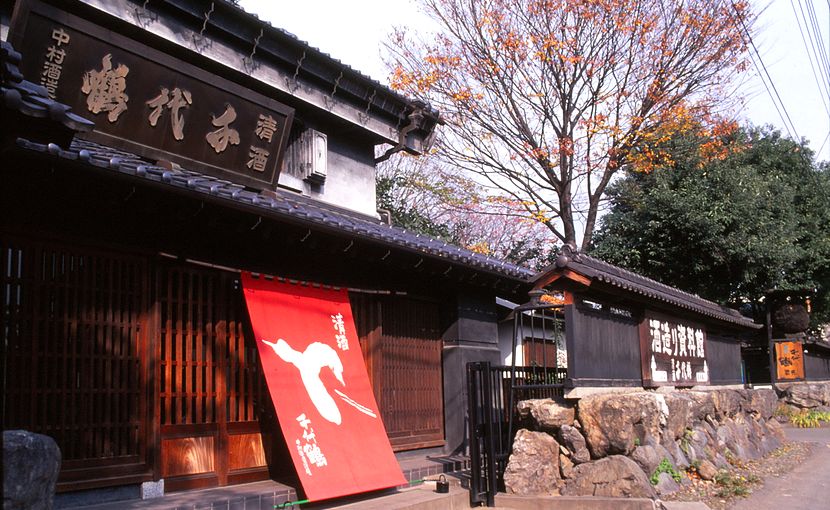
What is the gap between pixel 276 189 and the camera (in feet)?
42.0

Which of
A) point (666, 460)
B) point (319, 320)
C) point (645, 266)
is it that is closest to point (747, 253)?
point (645, 266)

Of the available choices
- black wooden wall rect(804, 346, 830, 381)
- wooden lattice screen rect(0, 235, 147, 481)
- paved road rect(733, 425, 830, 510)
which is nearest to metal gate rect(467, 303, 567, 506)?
paved road rect(733, 425, 830, 510)

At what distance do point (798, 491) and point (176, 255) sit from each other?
11717 mm

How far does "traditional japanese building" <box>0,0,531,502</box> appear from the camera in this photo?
24.7ft

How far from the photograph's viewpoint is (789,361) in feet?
101

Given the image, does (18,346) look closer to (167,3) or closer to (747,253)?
(167,3)

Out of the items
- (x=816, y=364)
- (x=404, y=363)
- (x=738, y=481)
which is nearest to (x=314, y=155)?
(x=404, y=363)

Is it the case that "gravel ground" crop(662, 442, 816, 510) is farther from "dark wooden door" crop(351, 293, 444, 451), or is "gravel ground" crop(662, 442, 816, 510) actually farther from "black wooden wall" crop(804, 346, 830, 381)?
"black wooden wall" crop(804, 346, 830, 381)

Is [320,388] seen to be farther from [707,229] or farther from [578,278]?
[707,229]

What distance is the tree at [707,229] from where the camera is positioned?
24.5 m

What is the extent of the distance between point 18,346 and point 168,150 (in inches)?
154

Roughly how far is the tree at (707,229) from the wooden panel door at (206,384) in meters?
18.7

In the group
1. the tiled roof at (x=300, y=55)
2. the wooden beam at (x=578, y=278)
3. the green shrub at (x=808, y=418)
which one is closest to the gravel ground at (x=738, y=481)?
the wooden beam at (x=578, y=278)

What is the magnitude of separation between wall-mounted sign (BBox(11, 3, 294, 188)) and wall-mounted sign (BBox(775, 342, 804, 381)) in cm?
2623
